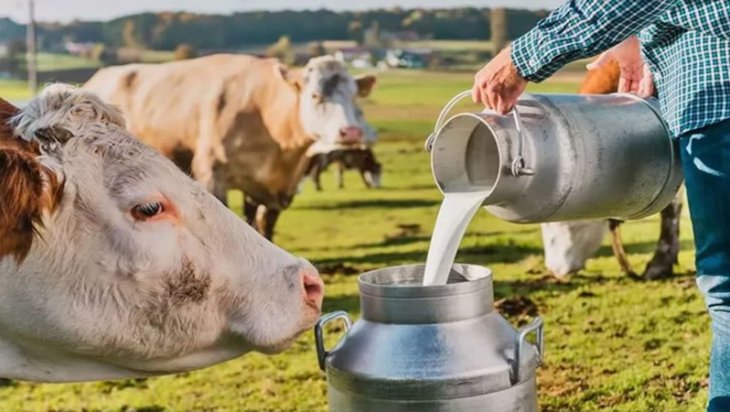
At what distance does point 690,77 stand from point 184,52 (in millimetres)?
4923

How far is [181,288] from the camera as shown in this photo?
79.6 inches

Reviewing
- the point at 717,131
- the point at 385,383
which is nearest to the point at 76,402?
the point at 385,383

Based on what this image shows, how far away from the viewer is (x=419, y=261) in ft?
19.5

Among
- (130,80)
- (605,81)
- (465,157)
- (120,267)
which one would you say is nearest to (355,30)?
(130,80)

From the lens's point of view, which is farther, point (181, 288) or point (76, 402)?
point (76, 402)

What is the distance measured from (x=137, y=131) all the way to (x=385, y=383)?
4631 millimetres

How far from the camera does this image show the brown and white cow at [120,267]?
1964 mm

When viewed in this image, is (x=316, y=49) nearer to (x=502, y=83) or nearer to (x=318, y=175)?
(x=318, y=175)

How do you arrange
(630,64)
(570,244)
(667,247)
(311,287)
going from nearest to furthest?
(311,287), (630,64), (667,247), (570,244)

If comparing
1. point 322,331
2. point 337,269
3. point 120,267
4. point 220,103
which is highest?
point 120,267

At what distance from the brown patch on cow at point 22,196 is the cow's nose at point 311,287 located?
461 mm

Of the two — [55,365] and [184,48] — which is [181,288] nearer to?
[55,365]

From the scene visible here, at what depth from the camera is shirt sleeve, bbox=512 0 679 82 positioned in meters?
1.97

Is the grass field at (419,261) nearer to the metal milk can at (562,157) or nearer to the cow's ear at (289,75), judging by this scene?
the cow's ear at (289,75)
